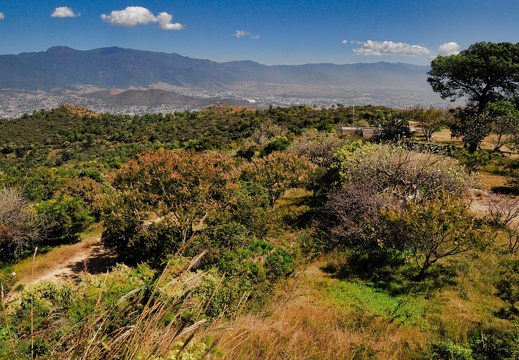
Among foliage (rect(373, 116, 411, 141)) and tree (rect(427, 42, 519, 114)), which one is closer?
tree (rect(427, 42, 519, 114))

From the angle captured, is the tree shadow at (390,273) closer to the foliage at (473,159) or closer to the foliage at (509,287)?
the foliage at (509,287)

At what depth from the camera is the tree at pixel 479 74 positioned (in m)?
24.0

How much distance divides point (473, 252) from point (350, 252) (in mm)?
4179

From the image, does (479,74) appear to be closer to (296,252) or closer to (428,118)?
(428,118)

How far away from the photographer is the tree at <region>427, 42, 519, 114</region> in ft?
78.7

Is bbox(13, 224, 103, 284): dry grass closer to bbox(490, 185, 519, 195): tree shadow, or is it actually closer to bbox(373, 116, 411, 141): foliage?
bbox(490, 185, 519, 195): tree shadow

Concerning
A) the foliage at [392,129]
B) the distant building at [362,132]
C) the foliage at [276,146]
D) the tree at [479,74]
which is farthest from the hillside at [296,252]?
the distant building at [362,132]

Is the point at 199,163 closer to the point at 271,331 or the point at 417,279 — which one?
the point at 417,279

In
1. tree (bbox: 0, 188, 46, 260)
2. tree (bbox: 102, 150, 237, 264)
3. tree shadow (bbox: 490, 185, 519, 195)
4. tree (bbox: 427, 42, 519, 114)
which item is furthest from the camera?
tree (bbox: 427, 42, 519, 114)

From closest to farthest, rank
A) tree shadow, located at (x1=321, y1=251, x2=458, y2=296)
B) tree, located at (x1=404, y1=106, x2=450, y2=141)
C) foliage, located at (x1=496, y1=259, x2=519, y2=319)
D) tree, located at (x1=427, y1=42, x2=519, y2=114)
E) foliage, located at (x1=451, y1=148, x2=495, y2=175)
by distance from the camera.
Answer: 1. foliage, located at (x1=496, y1=259, x2=519, y2=319)
2. tree shadow, located at (x1=321, y1=251, x2=458, y2=296)
3. foliage, located at (x1=451, y1=148, x2=495, y2=175)
4. tree, located at (x1=427, y1=42, x2=519, y2=114)
5. tree, located at (x1=404, y1=106, x2=450, y2=141)

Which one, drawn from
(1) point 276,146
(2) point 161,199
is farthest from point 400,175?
(1) point 276,146

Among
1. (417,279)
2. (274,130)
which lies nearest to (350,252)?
(417,279)

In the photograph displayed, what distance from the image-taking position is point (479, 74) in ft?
83.5

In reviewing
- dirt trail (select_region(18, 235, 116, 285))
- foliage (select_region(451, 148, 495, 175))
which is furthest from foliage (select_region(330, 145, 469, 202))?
dirt trail (select_region(18, 235, 116, 285))
